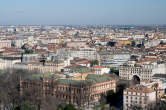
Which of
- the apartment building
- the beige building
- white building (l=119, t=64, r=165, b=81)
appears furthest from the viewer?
white building (l=119, t=64, r=165, b=81)

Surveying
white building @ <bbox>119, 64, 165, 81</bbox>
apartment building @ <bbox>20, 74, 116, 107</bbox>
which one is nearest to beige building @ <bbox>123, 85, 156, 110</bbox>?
apartment building @ <bbox>20, 74, 116, 107</bbox>

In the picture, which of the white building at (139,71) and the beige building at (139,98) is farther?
the white building at (139,71)

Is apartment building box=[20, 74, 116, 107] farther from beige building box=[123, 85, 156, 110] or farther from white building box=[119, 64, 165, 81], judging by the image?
white building box=[119, 64, 165, 81]

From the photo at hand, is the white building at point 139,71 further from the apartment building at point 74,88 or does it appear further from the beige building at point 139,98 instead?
the beige building at point 139,98

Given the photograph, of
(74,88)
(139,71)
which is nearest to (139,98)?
(74,88)

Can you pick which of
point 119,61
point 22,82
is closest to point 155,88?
point 22,82

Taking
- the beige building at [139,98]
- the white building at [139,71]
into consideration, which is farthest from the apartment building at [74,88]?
the white building at [139,71]

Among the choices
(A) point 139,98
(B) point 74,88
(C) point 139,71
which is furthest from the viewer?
(C) point 139,71

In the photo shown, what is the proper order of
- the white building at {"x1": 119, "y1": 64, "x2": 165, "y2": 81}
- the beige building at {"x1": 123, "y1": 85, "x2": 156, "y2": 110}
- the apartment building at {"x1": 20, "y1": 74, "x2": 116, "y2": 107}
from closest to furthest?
the beige building at {"x1": 123, "y1": 85, "x2": 156, "y2": 110}, the apartment building at {"x1": 20, "y1": 74, "x2": 116, "y2": 107}, the white building at {"x1": 119, "y1": 64, "x2": 165, "y2": 81}

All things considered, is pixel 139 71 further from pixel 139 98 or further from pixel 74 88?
pixel 139 98

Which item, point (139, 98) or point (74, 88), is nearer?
point (139, 98)

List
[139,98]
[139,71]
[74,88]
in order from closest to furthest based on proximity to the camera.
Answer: [139,98] → [74,88] → [139,71]

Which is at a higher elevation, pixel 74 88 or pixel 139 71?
pixel 74 88
